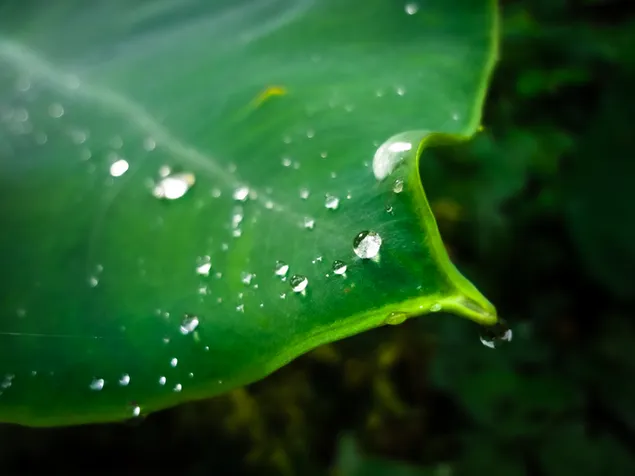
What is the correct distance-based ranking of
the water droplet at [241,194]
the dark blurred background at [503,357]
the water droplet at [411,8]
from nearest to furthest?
the water droplet at [241,194] → the water droplet at [411,8] → the dark blurred background at [503,357]

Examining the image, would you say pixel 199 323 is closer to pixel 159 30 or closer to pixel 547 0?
pixel 159 30

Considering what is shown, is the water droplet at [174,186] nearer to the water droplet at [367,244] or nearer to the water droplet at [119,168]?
the water droplet at [119,168]

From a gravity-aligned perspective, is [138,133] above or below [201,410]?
above

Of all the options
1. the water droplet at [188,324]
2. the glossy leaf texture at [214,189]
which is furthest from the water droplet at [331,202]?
the water droplet at [188,324]

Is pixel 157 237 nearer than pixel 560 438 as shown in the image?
Yes

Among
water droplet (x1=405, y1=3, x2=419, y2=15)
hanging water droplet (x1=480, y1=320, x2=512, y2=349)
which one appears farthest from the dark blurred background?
hanging water droplet (x1=480, y1=320, x2=512, y2=349)

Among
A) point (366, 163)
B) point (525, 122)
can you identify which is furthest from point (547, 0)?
point (366, 163)

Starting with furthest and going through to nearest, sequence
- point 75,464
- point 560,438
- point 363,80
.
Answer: point 75,464
point 560,438
point 363,80
